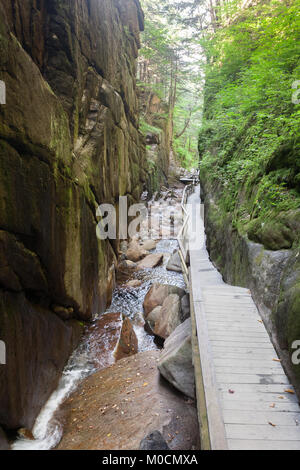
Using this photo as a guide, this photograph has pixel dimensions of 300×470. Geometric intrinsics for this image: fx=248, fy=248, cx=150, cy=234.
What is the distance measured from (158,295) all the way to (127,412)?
4683mm

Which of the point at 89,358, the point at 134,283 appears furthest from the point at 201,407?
the point at 134,283

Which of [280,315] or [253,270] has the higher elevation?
[253,270]

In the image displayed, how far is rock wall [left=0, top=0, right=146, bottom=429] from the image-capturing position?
13.4 feet

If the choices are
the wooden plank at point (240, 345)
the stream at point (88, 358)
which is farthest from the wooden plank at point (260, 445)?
the stream at point (88, 358)

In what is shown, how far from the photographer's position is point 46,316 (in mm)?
5453

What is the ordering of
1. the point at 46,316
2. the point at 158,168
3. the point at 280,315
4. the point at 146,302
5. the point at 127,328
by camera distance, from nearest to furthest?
the point at 280,315 < the point at 46,316 < the point at 127,328 < the point at 146,302 < the point at 158,168

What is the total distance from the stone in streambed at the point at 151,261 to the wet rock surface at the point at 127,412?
22.3 ft

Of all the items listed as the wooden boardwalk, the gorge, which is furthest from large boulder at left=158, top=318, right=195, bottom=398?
the wooden boardwalk

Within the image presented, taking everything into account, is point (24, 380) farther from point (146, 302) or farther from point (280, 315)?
point (146, 302)

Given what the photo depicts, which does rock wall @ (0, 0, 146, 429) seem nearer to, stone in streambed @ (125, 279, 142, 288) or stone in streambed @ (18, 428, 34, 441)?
stone in streambed @ (18, 428, 34, 441)

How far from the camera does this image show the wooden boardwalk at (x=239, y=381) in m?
2.75

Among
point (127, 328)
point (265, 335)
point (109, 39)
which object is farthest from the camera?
point (109, 39)

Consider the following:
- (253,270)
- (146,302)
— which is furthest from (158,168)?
(253,270)

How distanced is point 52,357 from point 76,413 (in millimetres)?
1316
